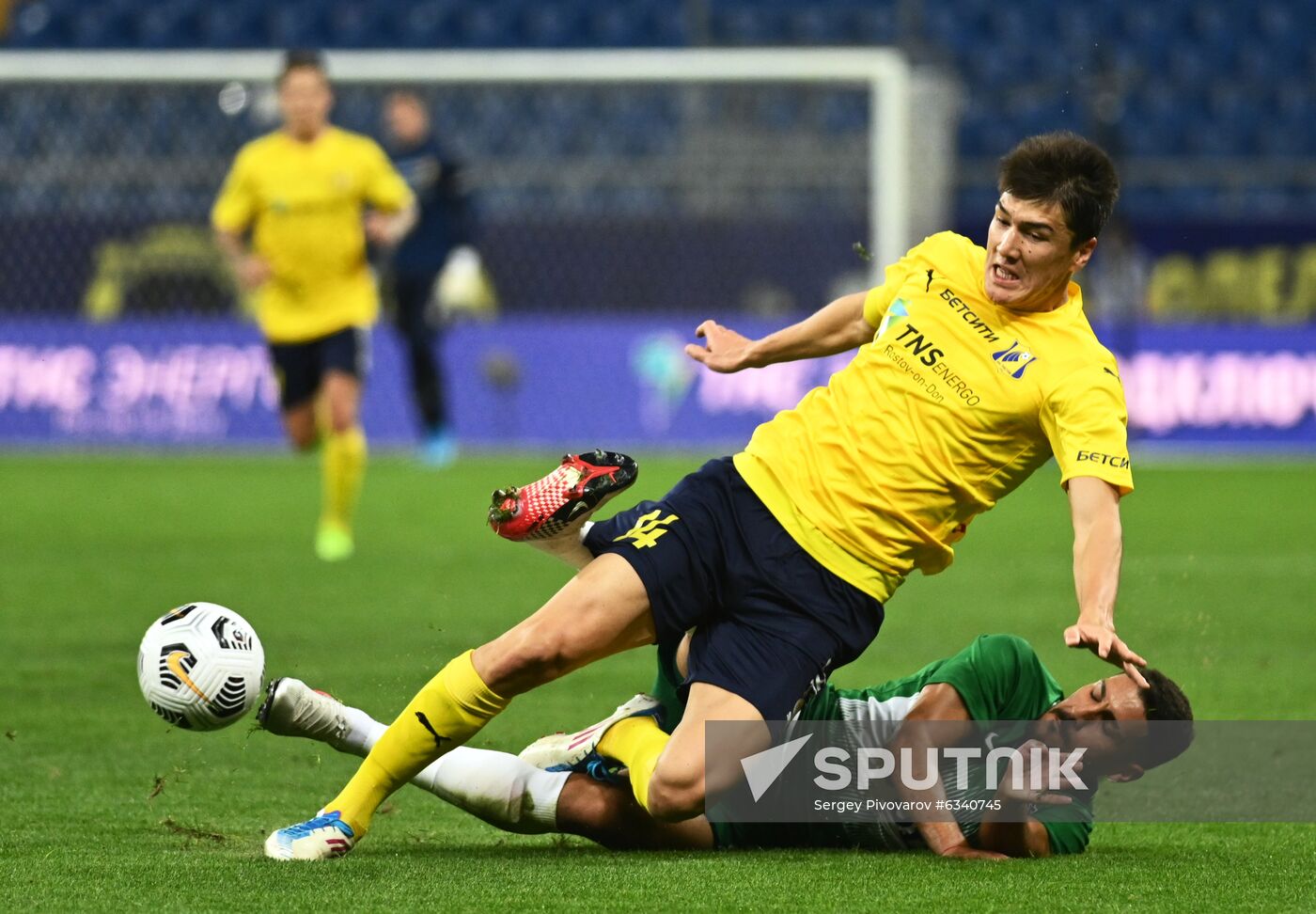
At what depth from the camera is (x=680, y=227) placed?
16.1m

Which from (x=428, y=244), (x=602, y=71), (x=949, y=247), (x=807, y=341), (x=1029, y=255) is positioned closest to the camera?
(x=1029, y=255)

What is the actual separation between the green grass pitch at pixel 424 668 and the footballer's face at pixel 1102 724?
8.8 inches

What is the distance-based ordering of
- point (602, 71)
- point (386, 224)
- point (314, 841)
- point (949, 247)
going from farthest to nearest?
point (602, 71) → point (386, 224) → point (949, 247) → point (314, 841)

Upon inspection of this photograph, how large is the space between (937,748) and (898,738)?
11 cm

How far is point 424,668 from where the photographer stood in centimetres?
657

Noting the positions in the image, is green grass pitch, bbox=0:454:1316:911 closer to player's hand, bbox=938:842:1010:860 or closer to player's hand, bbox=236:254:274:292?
player's hand, bbox=938:842:1010:860

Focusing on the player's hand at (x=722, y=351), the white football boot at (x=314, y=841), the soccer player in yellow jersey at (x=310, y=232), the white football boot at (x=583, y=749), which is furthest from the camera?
the soccer player in yellow jersey at (x=310, y=232)

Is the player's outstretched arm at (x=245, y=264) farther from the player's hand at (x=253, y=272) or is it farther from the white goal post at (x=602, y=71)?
the white goal post at (x=602, y=71)

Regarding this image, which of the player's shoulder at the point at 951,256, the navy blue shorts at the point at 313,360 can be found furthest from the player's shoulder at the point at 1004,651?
the navy blue shorts at the point at 313,360

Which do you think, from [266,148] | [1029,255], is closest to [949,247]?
[1029,255]

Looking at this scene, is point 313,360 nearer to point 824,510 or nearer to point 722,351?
point 722,351

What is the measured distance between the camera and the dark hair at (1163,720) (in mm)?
4148

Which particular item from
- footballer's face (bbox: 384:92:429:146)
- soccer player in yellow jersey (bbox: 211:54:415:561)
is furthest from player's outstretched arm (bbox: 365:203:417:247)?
footballer's face (bbox: 384:92:429:146)

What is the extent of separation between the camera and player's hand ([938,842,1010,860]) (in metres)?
4.19
